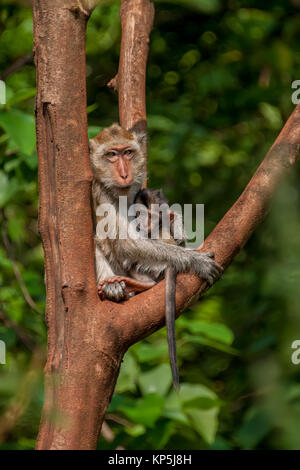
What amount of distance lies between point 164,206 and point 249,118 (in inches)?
136

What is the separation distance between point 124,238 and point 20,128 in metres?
1.09

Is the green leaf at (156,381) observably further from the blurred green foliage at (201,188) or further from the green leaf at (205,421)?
the green leaf at (205,421)

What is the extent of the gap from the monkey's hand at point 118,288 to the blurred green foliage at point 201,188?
2.06 ft

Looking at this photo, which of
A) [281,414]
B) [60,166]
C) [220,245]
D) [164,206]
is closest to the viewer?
[60,166]

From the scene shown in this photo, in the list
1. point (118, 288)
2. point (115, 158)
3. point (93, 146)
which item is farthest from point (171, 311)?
point (93, 146)

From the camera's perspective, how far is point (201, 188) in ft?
23.8

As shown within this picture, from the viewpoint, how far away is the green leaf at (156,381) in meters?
4.09

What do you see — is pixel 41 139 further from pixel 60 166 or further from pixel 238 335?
pixel 238 335

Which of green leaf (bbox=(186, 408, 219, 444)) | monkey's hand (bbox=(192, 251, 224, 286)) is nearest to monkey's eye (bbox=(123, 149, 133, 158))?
monkey's hand (bbox=(192, 251, 224, 286))

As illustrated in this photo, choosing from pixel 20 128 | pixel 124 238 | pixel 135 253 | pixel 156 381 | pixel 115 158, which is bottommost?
pixel 156 381

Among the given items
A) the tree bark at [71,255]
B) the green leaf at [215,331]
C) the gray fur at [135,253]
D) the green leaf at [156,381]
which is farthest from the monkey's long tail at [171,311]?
the green leaf at [215,331]

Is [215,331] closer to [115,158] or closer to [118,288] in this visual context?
[118,288]
